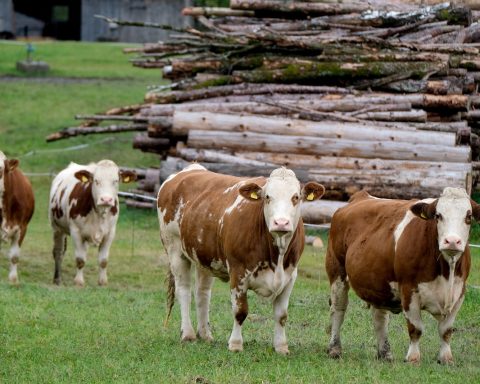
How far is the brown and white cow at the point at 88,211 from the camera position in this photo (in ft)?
59.4

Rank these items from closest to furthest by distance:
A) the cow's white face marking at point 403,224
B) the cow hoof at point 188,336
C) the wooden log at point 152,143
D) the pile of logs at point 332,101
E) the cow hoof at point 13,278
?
the cow's white face marking at point 403,224 → the cow hoof at point 188,336 → the cow hoof at point 13,278 → the pile of logs at point 332,101 → the wooden log at point 152,143

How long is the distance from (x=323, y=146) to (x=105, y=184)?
5.45 meters

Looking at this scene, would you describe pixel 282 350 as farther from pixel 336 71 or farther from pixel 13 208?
pixel 336 71

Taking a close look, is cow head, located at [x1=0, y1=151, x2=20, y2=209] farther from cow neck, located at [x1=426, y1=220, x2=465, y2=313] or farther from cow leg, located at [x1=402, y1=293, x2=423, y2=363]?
cow neck, located at [x1=426, y1=220, x2=465, y2=313]

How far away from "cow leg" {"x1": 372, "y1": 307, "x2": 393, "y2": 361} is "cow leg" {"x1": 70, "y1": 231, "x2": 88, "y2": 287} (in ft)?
24.7

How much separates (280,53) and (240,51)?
0.82 meters

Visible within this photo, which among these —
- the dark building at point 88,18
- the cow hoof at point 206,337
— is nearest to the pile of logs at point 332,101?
the cow hoof at point 206,337

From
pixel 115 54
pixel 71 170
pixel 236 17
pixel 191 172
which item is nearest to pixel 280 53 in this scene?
pixel 236 17

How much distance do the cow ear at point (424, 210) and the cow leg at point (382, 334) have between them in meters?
1.25

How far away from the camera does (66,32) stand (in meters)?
61.2

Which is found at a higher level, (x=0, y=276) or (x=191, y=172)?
(x=191, y=172)

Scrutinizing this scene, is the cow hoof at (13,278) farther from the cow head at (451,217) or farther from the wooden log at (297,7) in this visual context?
the wooden log at (297,7)

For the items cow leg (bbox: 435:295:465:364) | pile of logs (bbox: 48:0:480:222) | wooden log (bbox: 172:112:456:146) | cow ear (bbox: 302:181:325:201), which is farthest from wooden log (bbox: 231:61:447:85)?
cow leg (bbox: 435:295:465:364)

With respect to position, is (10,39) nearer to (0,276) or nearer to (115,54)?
(115,54)
